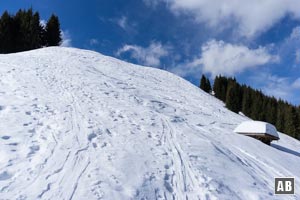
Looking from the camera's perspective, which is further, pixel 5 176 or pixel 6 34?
pixel 6 34

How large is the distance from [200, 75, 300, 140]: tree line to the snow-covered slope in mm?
38449

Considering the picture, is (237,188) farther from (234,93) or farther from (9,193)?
(234,93)

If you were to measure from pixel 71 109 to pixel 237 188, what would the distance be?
741 cm

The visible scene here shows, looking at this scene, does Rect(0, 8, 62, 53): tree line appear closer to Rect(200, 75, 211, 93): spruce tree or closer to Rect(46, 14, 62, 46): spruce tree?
Rect(46, 14, 62, 46): spruce tree

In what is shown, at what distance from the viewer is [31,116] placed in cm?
1139

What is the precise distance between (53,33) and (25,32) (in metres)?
7.22

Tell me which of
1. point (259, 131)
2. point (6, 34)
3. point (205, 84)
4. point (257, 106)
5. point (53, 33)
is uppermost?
point (53, 33)

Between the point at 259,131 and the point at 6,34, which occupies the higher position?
the point at 6,34

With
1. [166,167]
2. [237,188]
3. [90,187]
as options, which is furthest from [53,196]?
[237,188]

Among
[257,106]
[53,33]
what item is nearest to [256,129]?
[53,33]

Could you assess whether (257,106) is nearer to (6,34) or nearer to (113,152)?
(6,34)

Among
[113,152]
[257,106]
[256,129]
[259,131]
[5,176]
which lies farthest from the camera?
[257,106]

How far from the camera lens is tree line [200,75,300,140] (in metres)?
54.7

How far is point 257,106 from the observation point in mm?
60781
